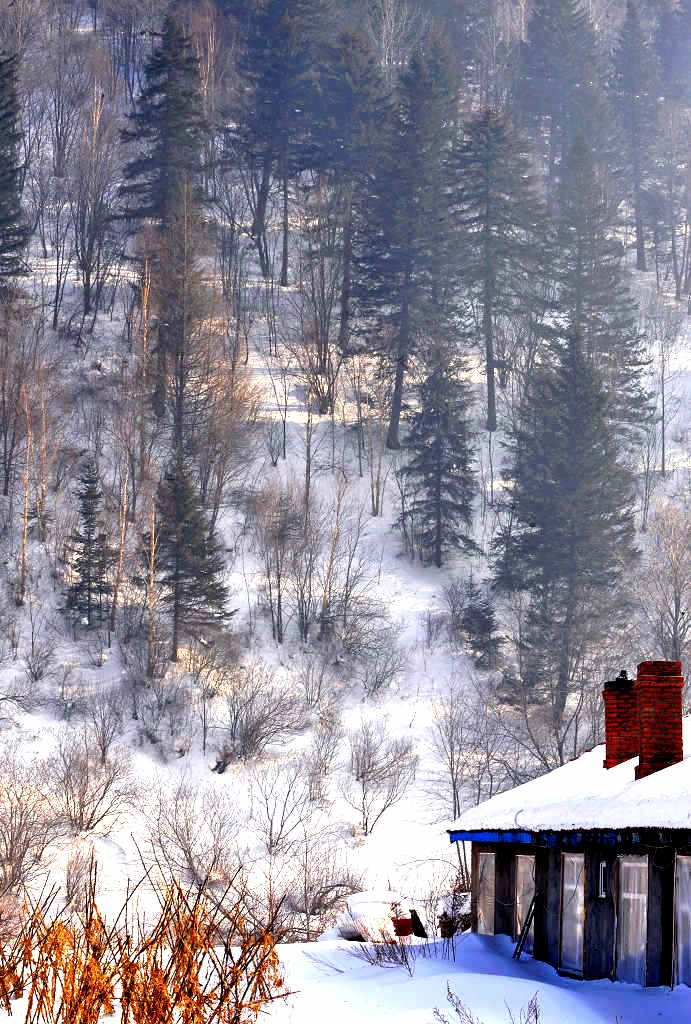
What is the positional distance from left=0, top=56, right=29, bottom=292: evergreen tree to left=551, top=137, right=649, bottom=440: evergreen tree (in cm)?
2412

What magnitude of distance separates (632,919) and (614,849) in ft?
2.67

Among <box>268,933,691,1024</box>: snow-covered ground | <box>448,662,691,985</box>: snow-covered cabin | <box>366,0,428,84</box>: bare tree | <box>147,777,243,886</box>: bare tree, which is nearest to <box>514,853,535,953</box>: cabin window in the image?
<box>448,662,691,985</box>: snow-covered cabin

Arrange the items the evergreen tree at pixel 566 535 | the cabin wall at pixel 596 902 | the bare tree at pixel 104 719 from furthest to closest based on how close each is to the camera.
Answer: the evergreen tree at pixel 566 535 < the bare tree at pixel 104 719 < the cabin wall at pixel 596 902

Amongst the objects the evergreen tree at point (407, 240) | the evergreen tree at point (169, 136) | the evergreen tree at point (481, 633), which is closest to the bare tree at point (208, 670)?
the evergreen tree at point (481, 633)

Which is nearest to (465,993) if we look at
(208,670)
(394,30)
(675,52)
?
(208,670)

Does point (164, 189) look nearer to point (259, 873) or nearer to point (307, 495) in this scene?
point (307, 495)

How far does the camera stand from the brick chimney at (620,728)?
61.2ft

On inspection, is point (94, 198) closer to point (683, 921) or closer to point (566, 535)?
point (566, 535)

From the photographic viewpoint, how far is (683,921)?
45.2ft

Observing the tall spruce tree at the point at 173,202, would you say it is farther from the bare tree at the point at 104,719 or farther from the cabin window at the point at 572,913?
the cabin window at the point at 572,913

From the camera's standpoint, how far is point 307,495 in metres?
52.7

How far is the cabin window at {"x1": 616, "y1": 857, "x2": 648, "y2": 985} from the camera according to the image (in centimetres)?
1467

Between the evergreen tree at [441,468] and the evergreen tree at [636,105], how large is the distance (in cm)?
2789

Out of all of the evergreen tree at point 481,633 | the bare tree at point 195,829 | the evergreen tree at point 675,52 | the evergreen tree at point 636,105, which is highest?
the evergreen tree at point 675,52
